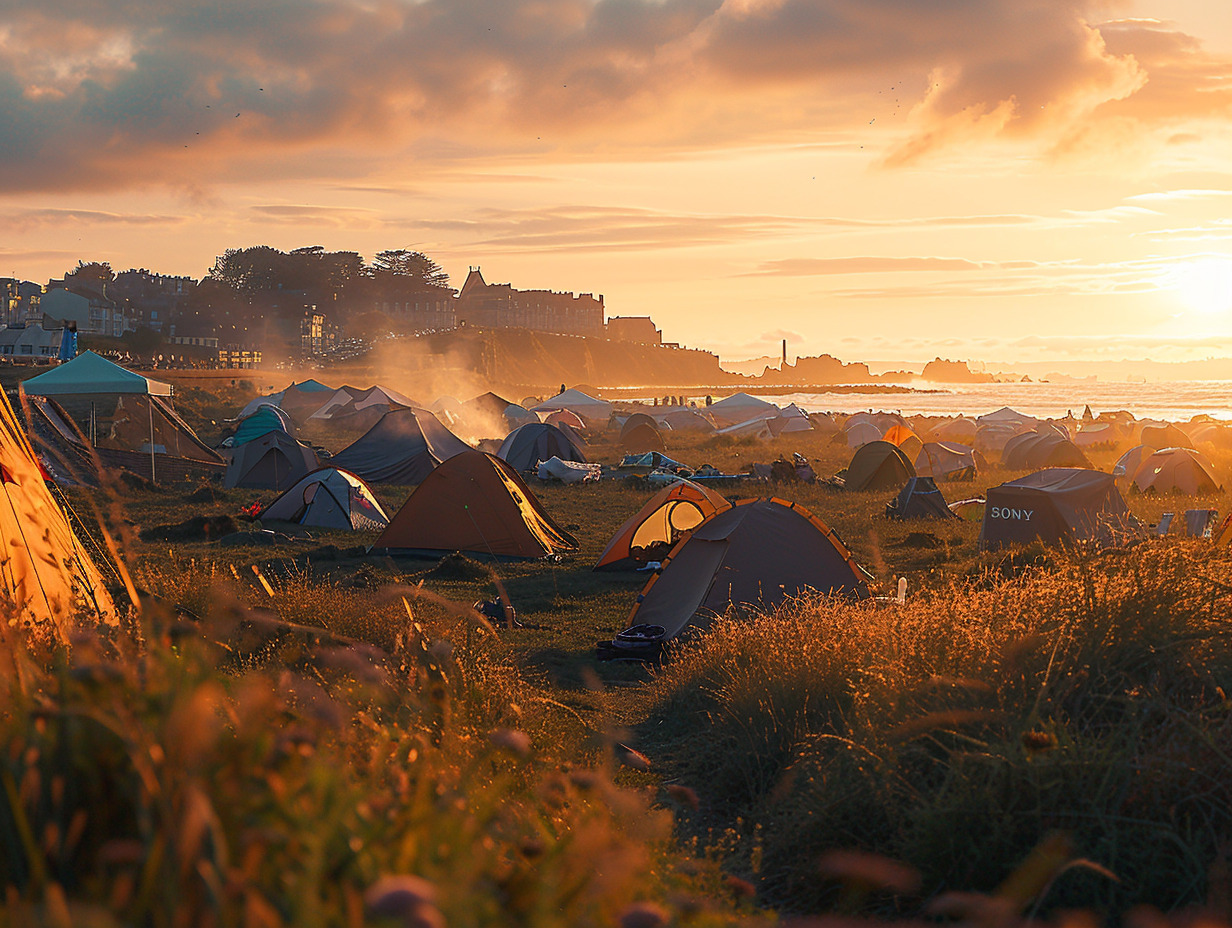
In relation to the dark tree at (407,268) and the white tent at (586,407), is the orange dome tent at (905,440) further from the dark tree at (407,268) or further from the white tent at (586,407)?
the dark tree at (407,268)

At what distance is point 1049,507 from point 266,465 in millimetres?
18300

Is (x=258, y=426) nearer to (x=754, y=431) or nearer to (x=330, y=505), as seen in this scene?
(x=330, y=505)

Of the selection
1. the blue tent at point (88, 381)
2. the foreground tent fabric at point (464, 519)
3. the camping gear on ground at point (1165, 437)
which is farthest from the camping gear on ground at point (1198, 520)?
the camping gear on ground at point (1165, 437)

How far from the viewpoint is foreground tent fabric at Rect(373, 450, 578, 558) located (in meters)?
16.2

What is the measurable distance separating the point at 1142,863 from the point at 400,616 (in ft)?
18.1

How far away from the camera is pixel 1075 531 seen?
15.0 metres

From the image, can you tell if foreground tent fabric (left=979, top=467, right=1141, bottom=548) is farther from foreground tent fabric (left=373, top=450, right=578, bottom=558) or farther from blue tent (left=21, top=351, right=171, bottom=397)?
blue tent (left=21, top=351, right=171, bottom=397)

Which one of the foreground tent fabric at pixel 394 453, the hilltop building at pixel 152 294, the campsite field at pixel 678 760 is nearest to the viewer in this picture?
the campsite field at pixel 678 760

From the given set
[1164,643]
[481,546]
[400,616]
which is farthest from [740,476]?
[1164,643]

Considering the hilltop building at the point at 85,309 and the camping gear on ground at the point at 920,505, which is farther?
the hilltop building at the point at 85,309

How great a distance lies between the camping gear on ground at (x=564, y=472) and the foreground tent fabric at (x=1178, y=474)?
1451 centimetres

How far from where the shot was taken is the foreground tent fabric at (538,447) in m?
32.0

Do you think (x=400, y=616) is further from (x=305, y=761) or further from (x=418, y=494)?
(x=418, y=494)

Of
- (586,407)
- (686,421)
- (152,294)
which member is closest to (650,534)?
(686,421)
